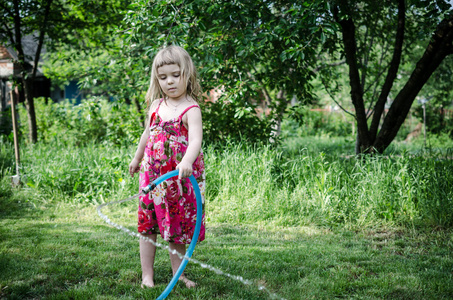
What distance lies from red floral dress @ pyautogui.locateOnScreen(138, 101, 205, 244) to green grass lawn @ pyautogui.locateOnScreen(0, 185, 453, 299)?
41 cm

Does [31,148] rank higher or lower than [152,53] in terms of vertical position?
lower

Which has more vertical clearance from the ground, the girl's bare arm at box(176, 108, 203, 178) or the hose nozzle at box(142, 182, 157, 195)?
the girl's bare arm at box(176, 108, 203, 178)

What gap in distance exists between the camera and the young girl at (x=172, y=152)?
98.3 inches

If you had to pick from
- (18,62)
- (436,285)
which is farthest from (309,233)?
(18,62)

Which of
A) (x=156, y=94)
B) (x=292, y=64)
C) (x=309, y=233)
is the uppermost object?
(x=292, y=64)

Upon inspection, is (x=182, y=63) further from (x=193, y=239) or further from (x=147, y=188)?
(x=193, y=239)

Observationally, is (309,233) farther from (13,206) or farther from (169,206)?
(13,206)

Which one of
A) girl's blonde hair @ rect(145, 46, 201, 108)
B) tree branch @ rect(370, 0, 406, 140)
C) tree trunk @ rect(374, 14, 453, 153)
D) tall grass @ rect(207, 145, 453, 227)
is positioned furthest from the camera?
tree branch @ rect(370, 0, 406, 140)

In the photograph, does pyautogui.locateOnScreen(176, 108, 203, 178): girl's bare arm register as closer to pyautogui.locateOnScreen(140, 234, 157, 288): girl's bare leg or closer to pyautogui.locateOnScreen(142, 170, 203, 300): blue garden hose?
pyautogui.locateOnScreen(142, 170, 203, 300): blue garden hose

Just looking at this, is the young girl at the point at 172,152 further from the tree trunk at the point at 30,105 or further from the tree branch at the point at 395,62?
the tree trunk at the point at 30,105

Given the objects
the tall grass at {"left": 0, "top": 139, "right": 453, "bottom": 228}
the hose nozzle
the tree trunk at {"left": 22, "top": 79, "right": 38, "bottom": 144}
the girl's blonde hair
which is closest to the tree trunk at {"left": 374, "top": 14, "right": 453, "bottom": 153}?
the tall grass at {"left": 0, "top": 139, "right": 453, "bottom": 228}

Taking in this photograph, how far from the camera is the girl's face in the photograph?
249 cm

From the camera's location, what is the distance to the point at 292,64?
19.4 feet

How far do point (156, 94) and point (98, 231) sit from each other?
1898mm
